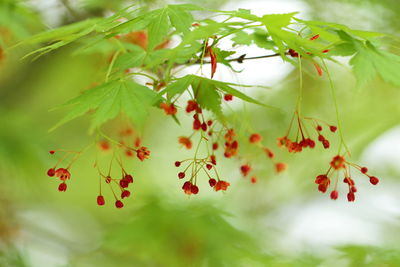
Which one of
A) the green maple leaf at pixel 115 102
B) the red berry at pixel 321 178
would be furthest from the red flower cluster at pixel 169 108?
the red berry at pixel 321 178

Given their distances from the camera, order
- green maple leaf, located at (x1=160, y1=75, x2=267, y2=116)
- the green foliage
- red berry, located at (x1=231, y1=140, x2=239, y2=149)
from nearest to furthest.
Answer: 1. the green foliage
2. green maple leaf, located at (x1=160, y1=75, x2=267, y2=116)
3. red berry, located at (x1=231, y1=140, x2=239, y2=149)

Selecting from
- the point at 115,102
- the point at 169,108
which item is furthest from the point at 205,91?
the point at 115,102

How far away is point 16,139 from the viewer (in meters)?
2.39

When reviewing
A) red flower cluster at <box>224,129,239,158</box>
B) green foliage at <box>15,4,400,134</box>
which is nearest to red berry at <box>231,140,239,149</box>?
red flower cluster at <box>224,129,239,158</box>

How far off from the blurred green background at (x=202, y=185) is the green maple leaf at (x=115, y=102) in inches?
15.2

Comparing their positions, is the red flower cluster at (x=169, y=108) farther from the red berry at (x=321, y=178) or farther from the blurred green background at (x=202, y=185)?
the red berry at (x=321, y=178)

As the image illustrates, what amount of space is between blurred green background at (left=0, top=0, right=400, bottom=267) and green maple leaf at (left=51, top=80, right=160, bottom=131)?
38 centimetres

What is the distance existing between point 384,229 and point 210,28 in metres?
2.67

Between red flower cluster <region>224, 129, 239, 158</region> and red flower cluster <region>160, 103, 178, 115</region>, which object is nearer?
red flower cluster <region>160, 103, 178, 115</region>

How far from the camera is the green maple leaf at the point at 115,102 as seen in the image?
1.10m

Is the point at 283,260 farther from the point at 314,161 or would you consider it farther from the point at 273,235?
the point at 314,161

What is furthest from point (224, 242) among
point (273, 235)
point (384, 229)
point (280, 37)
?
point (384, 229)

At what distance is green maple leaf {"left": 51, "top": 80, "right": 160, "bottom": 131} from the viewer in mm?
1098

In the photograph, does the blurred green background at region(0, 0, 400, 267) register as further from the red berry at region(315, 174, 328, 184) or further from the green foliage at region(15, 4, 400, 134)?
the red berry at region(315, 174, 328, 184)
